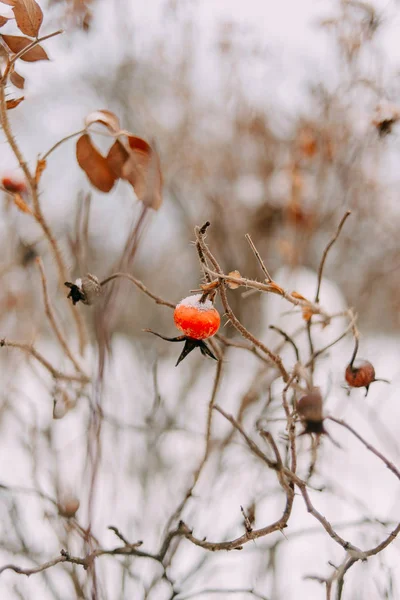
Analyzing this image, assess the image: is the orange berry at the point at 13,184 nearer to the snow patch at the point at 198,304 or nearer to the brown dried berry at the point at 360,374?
the snow patch at the point at 198,304

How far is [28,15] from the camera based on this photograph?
0.49 m

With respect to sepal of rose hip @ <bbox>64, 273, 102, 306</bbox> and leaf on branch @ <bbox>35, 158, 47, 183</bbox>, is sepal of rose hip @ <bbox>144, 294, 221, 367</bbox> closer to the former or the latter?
sepal of rose hip @ <bbox>64, 273, 102, 306</bbox>

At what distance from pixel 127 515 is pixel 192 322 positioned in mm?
956

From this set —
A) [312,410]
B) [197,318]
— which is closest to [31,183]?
[197,318]

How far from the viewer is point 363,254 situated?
186 cm

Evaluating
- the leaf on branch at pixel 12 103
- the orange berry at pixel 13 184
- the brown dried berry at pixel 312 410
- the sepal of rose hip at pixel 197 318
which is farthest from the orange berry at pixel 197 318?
the orange berry at pixel 13 184

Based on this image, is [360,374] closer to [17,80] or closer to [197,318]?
[197,318]

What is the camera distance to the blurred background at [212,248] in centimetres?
99

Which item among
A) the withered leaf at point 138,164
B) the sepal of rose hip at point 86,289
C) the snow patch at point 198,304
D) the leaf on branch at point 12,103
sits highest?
the withered leaf at point 138,164

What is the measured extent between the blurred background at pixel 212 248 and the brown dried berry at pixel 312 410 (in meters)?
0.36

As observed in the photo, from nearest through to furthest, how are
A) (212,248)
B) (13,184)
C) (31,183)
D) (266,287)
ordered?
1. (266,287)
2. (31,183)
3. (13,184)
4. (212,248)

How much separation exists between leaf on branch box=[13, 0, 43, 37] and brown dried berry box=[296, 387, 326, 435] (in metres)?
0.44

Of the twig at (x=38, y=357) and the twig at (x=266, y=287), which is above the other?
the twig at (x=266, y=287)

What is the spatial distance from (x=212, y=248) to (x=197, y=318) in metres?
1.05
